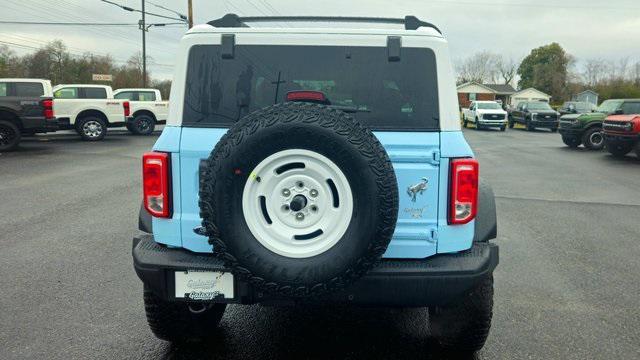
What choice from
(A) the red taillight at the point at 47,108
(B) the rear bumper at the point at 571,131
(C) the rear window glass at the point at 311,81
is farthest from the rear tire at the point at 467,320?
(B) the rear bumper at the point at 571,131

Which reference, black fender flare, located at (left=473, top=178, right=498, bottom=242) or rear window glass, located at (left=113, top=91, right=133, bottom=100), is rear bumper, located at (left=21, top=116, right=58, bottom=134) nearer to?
rear window glass, located at (left=113, top=91, right=133, bottom=100)

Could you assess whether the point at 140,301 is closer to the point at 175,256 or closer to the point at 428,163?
the point at 175,256

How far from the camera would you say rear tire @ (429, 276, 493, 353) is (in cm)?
314

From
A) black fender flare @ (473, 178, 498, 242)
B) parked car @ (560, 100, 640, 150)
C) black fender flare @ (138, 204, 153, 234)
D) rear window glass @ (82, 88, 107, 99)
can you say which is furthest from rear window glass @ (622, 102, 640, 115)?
rear window glass @ (82, 88, 107, 99)

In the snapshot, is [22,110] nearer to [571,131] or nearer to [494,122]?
[571,131]

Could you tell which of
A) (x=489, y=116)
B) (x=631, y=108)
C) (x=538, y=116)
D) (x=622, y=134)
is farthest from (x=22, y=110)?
(x=538, y=116)

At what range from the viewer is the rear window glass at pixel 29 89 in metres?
15.8

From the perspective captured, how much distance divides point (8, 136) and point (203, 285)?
596 inches

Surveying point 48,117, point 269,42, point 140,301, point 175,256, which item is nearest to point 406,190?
point 269,42

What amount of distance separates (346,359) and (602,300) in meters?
2.39

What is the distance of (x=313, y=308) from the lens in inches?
162

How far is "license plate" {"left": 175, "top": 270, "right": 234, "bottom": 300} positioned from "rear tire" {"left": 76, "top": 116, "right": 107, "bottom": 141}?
18.6 metres

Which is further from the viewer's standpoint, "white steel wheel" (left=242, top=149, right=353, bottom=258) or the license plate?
the license plate

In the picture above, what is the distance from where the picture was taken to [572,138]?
749 inches
